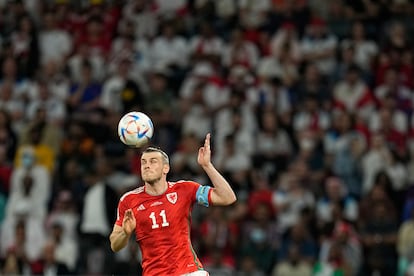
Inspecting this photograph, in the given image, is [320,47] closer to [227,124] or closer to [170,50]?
[227,124]

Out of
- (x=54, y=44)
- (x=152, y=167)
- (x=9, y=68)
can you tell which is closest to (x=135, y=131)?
(x=152, y=167)

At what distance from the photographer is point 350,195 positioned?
684 inches

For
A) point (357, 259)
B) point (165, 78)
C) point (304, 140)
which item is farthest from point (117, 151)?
point (357, 259)

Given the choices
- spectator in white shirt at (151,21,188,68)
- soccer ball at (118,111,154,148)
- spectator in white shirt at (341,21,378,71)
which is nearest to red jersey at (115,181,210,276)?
soccer ball at (118,111,154,148)

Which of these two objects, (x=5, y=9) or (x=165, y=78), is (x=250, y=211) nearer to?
(x=165, y=78)

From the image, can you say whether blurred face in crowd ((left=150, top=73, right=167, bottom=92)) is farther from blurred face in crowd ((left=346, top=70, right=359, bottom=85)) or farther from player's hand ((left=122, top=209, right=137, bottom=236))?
player's hand ((left=122, top=209, right=137, bottom=236))

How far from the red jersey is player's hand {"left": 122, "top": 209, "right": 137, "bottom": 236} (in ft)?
0.85

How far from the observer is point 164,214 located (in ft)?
32.0

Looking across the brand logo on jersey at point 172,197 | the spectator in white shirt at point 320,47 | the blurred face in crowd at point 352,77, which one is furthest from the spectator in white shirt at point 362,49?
the brand logo on jersey at point 172,197

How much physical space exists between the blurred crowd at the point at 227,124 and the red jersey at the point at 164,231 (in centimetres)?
632

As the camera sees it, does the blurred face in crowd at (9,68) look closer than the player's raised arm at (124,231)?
No

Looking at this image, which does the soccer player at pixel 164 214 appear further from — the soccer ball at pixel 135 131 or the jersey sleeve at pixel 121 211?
the soccer ball at pixel 135 131

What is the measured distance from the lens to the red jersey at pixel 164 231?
967 centimetres

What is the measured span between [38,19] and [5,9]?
2.47 ft
